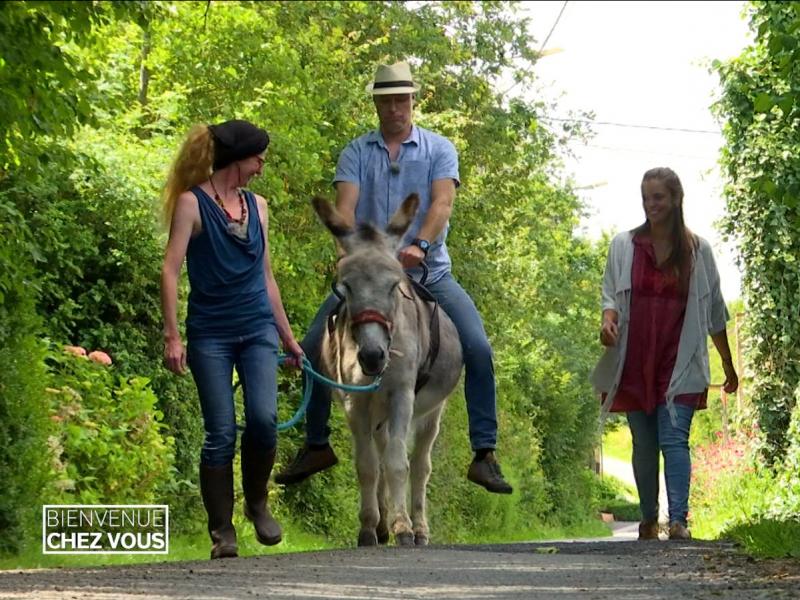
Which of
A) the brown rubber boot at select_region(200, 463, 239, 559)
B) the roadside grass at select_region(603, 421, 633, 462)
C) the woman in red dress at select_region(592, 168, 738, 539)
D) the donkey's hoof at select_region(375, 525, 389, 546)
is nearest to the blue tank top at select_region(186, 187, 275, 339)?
the brown rubber boot at select_region(200, 463, 239, 559)

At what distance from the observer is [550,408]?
49.6 meters

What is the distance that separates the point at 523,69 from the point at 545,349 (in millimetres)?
25108

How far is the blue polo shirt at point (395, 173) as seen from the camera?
36.4ft

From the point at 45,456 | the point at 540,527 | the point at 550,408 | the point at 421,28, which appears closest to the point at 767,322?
the point at 421,28

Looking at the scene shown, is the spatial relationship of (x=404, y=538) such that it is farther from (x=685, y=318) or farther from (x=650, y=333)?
(x=685, y=318)

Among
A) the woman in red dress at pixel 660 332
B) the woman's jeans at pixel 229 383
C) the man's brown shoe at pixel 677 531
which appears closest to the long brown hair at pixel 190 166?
the woman's jeans at pixel 229 383

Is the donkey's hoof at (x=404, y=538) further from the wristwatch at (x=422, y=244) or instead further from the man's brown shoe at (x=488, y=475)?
the wristwatch at (x=422, y=244)

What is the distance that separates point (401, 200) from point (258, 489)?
2350mm

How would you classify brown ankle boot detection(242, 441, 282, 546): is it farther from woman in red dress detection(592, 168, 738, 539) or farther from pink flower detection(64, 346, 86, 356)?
pink flower detection(64, 346, 86, 356)

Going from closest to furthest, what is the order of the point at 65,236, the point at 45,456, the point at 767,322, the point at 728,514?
the point at 45,456 < the point at 65,236 < the point at 728,514 < the point at 767,322

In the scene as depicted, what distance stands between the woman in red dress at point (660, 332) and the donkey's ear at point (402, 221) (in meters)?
1.94

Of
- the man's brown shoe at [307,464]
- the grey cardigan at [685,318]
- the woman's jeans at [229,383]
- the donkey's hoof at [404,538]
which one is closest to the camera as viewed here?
the woman's jeans at [229,383]

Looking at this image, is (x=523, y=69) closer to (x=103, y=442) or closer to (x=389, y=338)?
(x=103, y=442)

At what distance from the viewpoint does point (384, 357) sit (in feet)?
32.0
